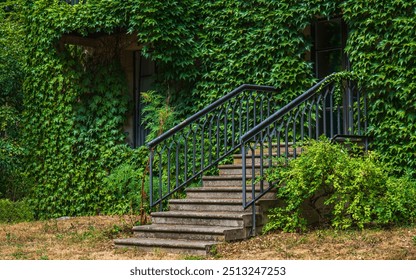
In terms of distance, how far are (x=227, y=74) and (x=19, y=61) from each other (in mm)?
5842

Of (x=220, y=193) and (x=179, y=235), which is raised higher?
(x=220, y=193)

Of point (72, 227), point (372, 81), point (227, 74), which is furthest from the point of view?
point (227, 74)

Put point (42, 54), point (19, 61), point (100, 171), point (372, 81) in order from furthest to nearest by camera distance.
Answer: point (19, 61) → point (42, 54) → point (100, 171) → point (372, 81)

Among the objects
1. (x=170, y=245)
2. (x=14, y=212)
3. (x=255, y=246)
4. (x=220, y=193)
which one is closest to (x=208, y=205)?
(x=220, y=193)

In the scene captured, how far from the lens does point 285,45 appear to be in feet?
36.8

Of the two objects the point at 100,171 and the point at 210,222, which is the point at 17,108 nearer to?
the point at 100,171

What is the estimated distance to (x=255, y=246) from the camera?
803cm

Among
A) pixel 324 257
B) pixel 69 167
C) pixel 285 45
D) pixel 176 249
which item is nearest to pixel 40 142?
pixel 69 167

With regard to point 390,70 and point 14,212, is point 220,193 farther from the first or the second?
point 14,212

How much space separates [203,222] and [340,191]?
179cm

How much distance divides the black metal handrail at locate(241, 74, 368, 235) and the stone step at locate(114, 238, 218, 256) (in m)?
0.87

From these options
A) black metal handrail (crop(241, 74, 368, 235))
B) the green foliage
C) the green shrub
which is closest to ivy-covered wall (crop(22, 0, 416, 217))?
black metal handrail (crop(241, 74, 368, 235))

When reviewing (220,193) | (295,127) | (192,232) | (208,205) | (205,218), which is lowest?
(192,232)

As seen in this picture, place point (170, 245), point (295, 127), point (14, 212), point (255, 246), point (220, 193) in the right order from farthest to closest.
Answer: point (14, 212) < point (295, 127) < point (220, 193) < point (170, 245) < point (255, 246)
